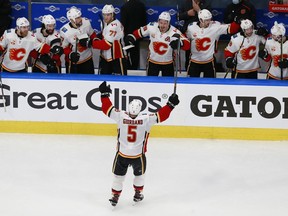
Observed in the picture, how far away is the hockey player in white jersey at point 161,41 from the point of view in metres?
9.98

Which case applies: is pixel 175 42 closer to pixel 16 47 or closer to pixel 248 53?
pixel 248 53

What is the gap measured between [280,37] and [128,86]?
1808 millimetres

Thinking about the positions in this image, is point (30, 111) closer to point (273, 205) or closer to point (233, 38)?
point (233, 38)

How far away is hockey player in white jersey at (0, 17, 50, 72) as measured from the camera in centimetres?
961

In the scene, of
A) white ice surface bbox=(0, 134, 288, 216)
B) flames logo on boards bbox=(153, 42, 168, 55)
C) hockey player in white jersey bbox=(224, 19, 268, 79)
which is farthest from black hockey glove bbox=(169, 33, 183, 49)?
white ice surface bbox=(0, 134, 288, 216)

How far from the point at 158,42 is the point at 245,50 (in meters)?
1.02

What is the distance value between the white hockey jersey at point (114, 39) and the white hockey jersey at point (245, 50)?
1.27m

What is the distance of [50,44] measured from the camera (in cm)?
991

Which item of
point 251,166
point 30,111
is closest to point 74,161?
point 30,111

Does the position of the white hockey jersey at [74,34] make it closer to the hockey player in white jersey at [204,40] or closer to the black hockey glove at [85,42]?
the black hockey glove at [85,42]

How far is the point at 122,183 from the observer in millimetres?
7527

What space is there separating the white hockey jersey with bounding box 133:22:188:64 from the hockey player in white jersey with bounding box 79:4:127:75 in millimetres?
266

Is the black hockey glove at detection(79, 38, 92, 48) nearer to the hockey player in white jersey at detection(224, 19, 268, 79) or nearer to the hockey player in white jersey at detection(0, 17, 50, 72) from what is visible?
the hockey player in white jersey at detection(0, 17, 50, 72)

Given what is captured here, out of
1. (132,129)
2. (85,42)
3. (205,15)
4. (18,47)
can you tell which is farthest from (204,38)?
(132,129)
